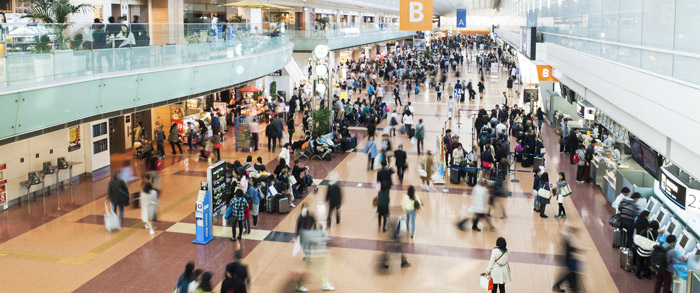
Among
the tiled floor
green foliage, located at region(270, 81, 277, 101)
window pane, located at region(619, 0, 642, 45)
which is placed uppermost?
window pane, located at region(619, 0, 642, 45)

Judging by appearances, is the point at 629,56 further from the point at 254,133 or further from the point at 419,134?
the point at 254,133

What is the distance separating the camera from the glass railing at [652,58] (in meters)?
7.09

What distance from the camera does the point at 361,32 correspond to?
4838cm

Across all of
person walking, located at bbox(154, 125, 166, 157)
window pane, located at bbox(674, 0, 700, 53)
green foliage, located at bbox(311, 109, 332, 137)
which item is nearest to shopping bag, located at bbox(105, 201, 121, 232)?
person walking, located at bbox(154, 125, 166, 157)

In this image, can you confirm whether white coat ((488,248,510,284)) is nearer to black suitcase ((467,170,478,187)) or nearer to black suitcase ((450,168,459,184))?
black suitcase ((467,170,478,187))

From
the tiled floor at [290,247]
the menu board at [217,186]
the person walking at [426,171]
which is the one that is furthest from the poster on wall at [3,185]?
the person walking at [426,171]

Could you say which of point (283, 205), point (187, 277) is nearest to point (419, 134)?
point (283, 205)

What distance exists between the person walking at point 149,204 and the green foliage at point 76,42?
3.15 metres

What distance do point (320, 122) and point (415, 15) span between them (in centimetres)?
551

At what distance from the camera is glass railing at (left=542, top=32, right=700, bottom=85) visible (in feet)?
23.3

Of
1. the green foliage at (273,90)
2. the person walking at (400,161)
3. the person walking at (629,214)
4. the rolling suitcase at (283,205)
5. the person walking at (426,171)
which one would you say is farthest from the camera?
the green foliage at (273,90)

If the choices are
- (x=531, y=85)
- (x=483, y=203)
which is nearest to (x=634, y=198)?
(x=483, y=203)

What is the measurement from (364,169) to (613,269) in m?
9.79

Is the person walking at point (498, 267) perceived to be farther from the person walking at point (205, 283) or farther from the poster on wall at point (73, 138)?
the poster on wall at point (73, 138)
